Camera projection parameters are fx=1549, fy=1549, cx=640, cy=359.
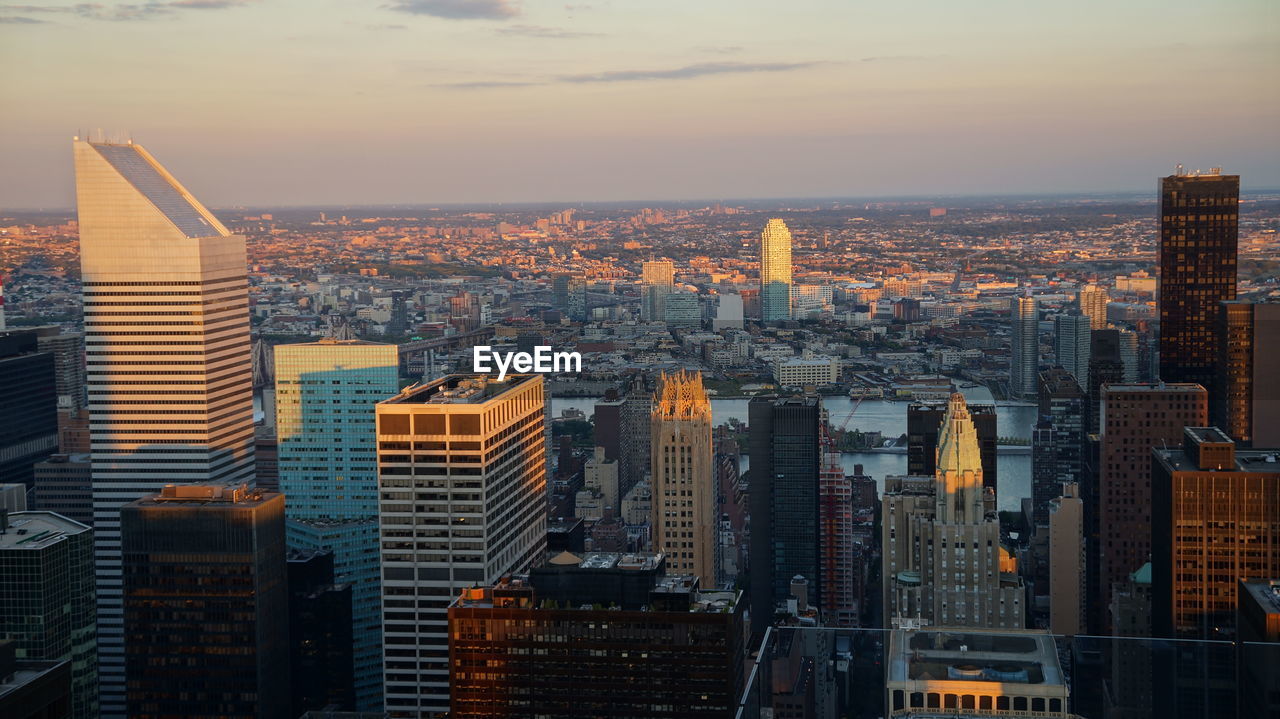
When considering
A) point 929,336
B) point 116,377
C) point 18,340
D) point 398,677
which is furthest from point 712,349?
point 398,677

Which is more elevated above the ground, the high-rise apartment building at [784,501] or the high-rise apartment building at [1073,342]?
the high-rise apartment building at [1073,342]

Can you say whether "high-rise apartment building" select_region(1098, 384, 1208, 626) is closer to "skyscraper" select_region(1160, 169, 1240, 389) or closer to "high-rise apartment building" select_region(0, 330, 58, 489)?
"skyscraper" select_region(1160, 169, 1240, 389)

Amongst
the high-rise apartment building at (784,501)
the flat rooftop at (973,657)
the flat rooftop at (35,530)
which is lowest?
the high-rise apartment building at (784,501)

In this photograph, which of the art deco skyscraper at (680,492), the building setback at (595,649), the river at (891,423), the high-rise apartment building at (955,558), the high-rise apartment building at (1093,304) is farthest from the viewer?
the high-rise apartment building at (1093,304)

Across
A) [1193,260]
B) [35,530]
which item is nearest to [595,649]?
[35,530]

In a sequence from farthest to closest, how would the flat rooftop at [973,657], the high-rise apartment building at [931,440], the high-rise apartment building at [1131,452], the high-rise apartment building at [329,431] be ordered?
the high-rise apartment building at [931,440] → the high-rise apartment building at [1131,452] → the high-rise apartment building at [329,431] → the flat rooftop at [973,657]

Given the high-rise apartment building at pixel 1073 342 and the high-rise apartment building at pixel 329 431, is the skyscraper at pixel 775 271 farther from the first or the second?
the high-rise apartment building at pixel 329 431

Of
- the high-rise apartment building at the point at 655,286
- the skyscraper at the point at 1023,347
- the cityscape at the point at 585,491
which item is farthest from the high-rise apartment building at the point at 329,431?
the high-rise apartment building at the point at 655,286
